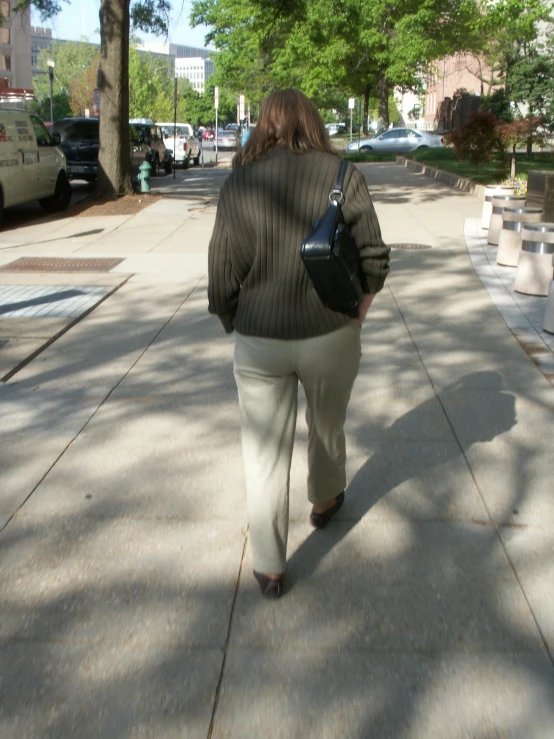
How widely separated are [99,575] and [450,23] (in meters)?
45.6

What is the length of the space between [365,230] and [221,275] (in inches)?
21.1

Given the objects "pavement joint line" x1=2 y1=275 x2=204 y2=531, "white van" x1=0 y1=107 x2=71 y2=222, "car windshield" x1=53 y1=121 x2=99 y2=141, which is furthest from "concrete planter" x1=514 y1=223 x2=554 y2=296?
"car windshield" x1=53 y1=121 x2=99 y2=141

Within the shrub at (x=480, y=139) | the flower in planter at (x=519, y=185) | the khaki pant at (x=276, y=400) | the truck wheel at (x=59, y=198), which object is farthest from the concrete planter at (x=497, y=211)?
the khaki pant at (x=276, y=400)

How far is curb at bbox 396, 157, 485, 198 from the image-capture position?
20188 millimetres

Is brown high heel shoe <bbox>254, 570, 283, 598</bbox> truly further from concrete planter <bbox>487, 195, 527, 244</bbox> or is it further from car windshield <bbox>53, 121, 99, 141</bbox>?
car windshield <bbox>53, 121, 99, 141</bbox>

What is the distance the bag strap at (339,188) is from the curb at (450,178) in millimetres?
16920

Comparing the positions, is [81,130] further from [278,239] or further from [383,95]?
[383,95]

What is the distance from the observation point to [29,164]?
614 inches

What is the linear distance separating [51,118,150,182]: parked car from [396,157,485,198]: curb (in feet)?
27.9

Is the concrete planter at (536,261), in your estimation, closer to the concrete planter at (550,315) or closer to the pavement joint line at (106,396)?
the concrete planter at (550,315)

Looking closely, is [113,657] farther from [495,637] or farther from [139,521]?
[495,637]

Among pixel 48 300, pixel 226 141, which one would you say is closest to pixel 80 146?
pixel 48 300

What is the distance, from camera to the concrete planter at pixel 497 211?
40.4 ft

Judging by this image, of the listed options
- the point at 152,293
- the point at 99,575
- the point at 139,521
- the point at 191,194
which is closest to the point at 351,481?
the point at 139,521
